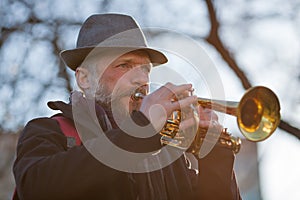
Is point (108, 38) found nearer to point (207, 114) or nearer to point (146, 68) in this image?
point (146, 68)

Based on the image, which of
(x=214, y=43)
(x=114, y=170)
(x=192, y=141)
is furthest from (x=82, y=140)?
(x=214, y=43)

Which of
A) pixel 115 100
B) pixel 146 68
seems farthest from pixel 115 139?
pixel 146 68

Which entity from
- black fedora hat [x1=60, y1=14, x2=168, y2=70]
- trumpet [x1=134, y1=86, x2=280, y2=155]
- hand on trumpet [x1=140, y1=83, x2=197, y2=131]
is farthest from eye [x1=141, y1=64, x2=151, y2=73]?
hand on trumpet [x1=140, y1=83, x2=197, y2=131]

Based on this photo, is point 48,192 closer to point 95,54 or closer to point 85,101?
point 85,101

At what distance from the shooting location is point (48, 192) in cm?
320

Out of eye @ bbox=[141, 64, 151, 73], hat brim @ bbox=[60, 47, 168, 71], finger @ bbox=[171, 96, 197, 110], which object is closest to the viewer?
finger @ bbox=[171, 96, 197, 110]

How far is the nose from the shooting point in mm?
3662

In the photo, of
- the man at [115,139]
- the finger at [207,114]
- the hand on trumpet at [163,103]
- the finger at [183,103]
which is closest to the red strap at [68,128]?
the man at [115,139]

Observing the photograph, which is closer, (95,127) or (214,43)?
(95,127)

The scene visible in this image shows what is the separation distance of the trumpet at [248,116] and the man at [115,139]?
0.22 ft

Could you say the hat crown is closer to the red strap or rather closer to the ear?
the ear

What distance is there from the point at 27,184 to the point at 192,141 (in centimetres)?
94

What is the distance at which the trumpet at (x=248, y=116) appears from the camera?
3.62 meters

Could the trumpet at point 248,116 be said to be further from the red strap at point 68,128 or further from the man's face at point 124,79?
the red strap at point 68,128
